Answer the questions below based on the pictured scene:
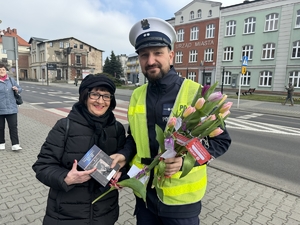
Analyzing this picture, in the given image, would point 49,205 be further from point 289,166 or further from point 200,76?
point 200,76

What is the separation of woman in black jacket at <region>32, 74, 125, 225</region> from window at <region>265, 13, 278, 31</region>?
31048 millimetres

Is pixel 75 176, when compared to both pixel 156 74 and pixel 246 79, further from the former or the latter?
pixel 246 79

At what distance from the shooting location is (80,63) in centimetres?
6128

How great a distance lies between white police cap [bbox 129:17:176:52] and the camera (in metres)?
1.70

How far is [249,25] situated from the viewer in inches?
1149

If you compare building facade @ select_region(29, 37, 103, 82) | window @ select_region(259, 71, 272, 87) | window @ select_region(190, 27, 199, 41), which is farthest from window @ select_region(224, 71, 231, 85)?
building facade @ select_region(29, 37, 103, 82)

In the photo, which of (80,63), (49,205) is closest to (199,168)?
(49,205)

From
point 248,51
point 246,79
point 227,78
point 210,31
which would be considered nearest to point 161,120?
point 246,79

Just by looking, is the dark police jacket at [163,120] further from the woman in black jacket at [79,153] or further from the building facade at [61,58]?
the building facade at [61,58]

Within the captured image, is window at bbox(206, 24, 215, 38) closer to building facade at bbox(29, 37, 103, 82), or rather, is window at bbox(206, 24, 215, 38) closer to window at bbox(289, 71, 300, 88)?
window at bbox(289, 71, 300, 88)

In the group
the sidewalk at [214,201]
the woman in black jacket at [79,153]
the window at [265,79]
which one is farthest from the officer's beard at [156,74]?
the window at [265,79]

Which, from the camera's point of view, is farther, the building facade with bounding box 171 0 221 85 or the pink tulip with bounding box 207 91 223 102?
the building facade with bounding box 171 0 221 85

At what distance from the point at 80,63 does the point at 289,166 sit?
203 feet

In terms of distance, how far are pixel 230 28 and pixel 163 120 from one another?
109 ft
